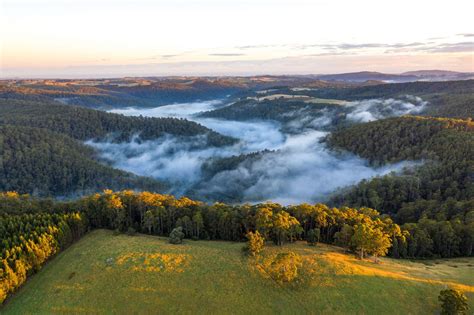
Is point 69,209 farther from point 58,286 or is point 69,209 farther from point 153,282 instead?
point 153,282

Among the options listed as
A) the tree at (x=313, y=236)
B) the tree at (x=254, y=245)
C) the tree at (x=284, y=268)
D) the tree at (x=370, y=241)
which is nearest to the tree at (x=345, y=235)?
the tree at (x=370, y=241)

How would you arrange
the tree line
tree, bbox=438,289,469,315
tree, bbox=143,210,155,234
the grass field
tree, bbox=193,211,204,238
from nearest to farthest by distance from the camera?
1. tree, bbox=438,289,469,315
2. the grass field
3. the tree line
4. tree, bbox=193,211,204,238
5. tree, bbox=143,210,155,234

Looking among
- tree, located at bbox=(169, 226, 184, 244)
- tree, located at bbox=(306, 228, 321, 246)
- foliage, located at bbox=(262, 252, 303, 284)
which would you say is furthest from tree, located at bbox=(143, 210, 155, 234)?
tree, located at bbox=(306, 228, 321, 246)

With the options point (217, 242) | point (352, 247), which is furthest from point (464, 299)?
point (217, 242)

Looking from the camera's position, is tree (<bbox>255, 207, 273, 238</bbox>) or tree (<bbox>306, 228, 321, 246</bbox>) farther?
tree (<bbox>306, 228, 321, 246</bbox>)

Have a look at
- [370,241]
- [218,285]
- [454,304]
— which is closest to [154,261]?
[218,285]

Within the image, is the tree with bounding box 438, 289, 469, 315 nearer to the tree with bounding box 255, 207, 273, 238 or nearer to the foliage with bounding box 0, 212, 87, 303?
the tree with bounding box 255, 207, 273, 238

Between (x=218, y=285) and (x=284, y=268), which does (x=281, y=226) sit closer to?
(x=284, y=268)
